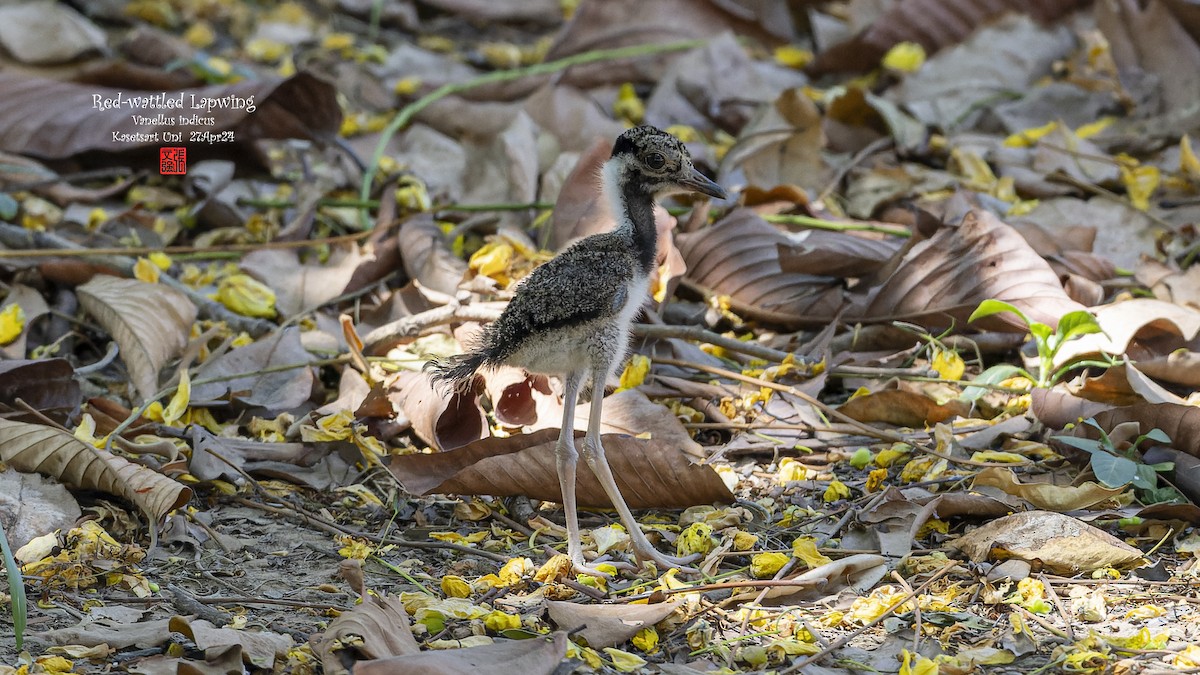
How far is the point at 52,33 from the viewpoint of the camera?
6.84 metres

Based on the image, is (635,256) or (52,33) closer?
(635,256)

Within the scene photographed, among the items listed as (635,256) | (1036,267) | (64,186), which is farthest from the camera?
(64,186)

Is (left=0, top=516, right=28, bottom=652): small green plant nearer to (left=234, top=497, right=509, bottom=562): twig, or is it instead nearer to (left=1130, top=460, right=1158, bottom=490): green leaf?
(left=234, top=497, right=509, bottom=562): twig

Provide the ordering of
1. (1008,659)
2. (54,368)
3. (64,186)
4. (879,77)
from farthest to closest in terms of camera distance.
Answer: (879,77)
(64,186)
(54,368)
(1008,659)

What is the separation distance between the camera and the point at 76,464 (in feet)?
12.7

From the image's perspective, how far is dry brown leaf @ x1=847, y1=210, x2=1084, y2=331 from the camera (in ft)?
15.4

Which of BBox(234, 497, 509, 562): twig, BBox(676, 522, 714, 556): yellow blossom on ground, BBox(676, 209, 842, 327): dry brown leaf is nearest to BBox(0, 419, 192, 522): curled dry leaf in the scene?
BBox(234, 497, 509, 562): twig

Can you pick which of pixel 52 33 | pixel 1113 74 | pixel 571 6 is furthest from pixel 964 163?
pixel 52 33

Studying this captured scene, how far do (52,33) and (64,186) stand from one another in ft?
4.16

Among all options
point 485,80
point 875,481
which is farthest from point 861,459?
point 485,80

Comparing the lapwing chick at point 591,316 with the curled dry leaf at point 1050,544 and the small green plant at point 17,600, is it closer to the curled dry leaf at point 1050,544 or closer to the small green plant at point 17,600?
the curled dry leaf at point 1050,544

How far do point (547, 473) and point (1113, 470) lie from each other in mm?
1737

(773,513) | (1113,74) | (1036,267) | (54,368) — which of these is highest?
(1113,74)

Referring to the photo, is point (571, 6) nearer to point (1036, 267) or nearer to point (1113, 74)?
point (1113, 74)
